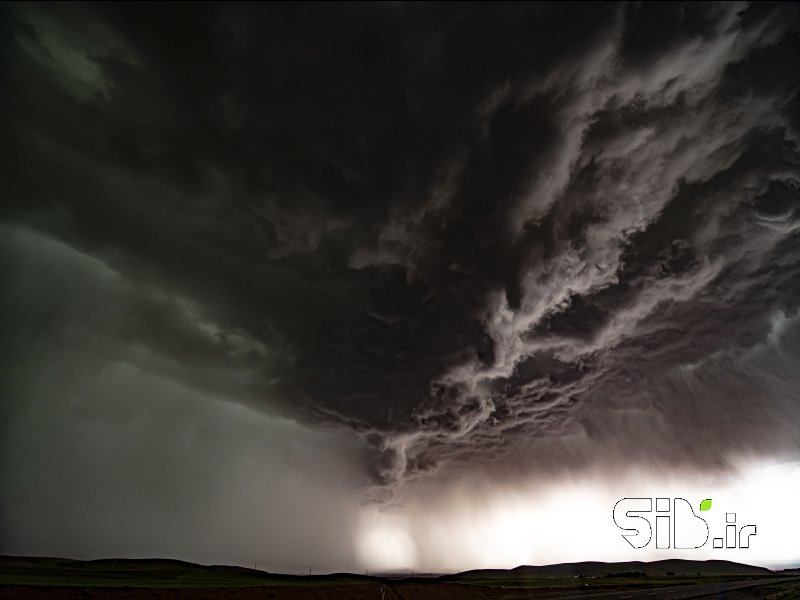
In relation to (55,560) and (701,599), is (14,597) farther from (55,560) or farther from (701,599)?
(701,599)

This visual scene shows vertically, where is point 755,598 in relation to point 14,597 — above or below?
above

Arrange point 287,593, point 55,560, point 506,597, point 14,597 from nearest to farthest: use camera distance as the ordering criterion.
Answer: point 14,597, point 287,593, point 506,597, point 55,560

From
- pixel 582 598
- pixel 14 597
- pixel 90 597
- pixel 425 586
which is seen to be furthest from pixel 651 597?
pixel 14 597

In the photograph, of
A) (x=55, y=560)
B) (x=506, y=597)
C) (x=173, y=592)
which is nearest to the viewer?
(x=173, y=592)

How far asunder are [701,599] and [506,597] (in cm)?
3785

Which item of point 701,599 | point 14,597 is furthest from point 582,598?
point 14,597

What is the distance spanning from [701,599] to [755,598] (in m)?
10.4

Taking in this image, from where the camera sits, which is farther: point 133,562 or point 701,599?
point 133,562

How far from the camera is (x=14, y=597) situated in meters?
42.6

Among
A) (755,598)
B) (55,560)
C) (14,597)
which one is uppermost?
(755,598)

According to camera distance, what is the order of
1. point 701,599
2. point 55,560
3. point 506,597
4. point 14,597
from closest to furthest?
point 14,597 → point 506,597 → point 701,599 → point 55,560

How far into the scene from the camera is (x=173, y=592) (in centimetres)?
4806

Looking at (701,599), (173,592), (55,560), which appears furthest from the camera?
(55,560)

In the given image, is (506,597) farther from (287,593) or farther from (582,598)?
(287,593)
